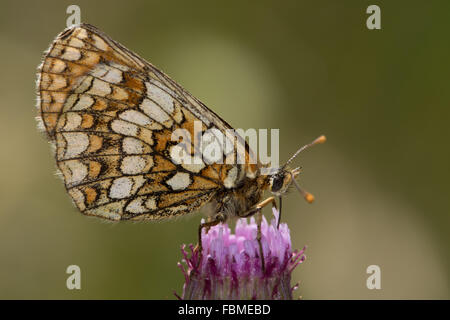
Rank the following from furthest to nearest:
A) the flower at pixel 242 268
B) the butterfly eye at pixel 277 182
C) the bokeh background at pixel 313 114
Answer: the bokeh background at pixel 313 114
the butterfly eye at pixel 277 182
the flower at pixel 242 268

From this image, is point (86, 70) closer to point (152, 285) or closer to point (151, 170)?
point (151, 170)

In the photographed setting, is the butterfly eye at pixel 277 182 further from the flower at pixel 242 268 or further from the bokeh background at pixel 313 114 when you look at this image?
the bokeh background at pixel 313 114

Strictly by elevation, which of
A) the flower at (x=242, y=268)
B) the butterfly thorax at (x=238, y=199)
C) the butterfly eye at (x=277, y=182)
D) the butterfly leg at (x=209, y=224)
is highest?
the butterfly eye at (x=277, y=182)

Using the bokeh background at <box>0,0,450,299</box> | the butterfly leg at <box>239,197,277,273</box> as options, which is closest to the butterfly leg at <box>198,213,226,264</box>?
the butterfly leg at <box>239,197,277,273</box>

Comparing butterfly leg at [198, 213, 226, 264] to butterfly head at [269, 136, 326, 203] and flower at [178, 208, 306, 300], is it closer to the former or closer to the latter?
flower at [178, 208, 306, 300]

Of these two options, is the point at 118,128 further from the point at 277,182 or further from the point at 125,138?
the point at 277,182

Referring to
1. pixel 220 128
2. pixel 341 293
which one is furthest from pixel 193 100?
pixel 341 293

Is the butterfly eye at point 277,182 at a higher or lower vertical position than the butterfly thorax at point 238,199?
higher

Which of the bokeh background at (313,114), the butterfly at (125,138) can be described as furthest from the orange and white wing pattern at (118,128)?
the bokeh background at (313,114)

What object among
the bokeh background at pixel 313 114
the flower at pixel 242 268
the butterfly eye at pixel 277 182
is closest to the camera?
the flower at pixel 242 268
